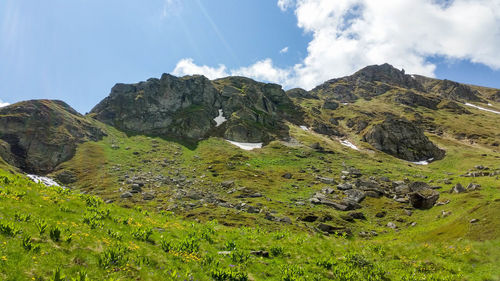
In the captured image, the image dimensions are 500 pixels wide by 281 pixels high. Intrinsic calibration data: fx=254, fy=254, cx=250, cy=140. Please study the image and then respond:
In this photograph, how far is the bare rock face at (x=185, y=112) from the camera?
6097 inches

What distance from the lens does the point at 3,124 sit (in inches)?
4222

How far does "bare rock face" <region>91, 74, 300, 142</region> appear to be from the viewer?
508 feet

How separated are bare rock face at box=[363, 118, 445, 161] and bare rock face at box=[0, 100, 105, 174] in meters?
163

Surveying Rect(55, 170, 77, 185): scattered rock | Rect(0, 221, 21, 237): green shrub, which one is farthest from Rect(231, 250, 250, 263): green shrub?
Rect(55, 170, 77, 185): scattered rock

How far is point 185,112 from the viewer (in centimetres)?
17200

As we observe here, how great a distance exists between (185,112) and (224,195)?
378 ft

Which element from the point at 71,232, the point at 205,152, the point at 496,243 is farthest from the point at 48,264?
the point at 205,152

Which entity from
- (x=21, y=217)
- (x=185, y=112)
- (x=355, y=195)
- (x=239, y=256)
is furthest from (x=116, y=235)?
(x=185, y=112)

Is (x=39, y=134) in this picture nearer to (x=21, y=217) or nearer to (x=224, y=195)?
(x=224, y=195)

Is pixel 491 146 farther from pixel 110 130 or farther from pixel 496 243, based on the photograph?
pixel 110 130

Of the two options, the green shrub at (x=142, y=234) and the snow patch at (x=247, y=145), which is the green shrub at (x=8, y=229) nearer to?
the green shrub at (x=142, y=234)

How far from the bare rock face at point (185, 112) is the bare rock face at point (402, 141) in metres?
59.5

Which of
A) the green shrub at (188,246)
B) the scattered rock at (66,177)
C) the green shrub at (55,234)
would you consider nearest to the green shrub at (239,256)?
the green shrub at (188,246)

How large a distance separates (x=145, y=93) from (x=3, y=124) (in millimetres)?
81687
